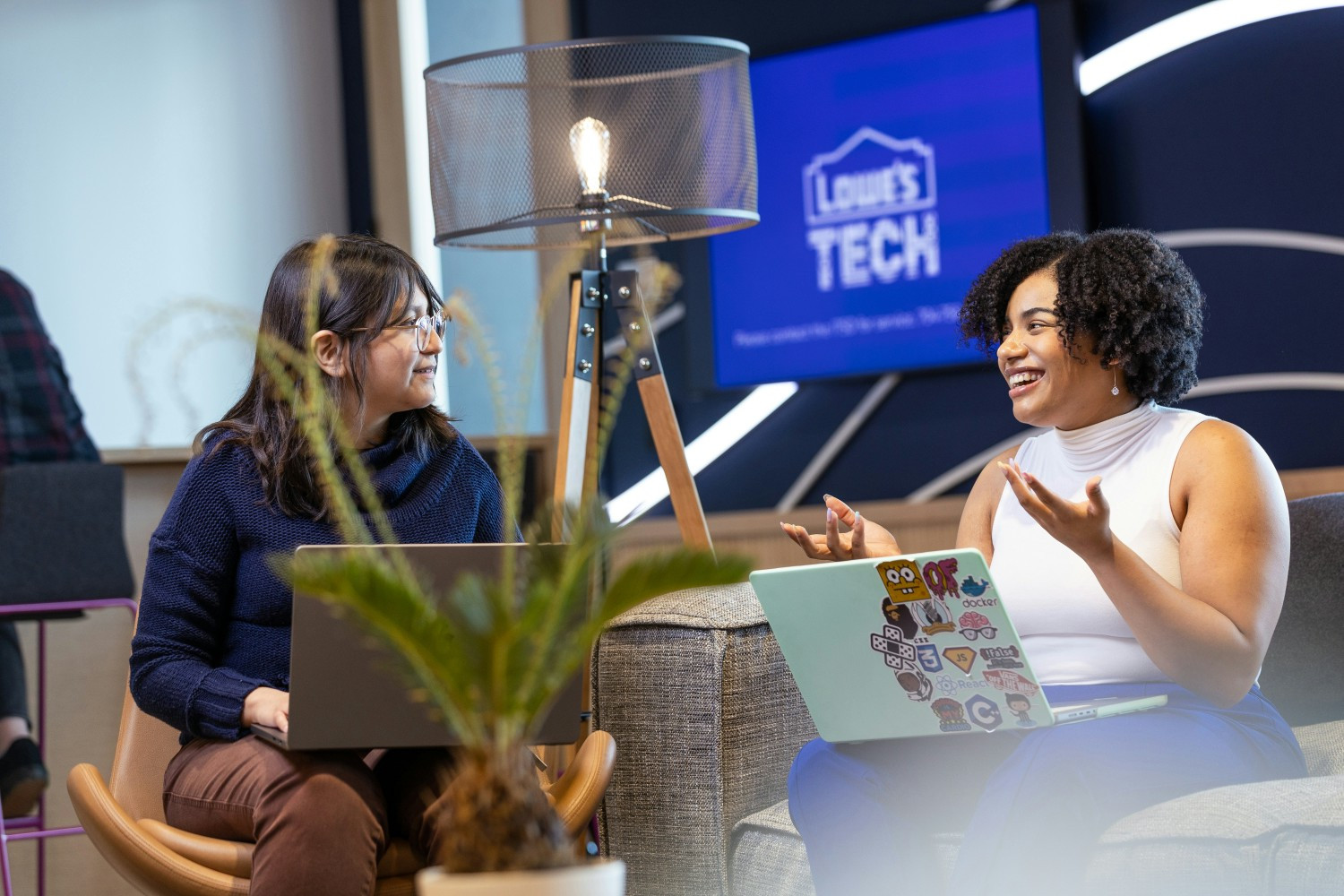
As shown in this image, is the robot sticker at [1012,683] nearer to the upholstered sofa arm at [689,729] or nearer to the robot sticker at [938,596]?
the robot sticker at [938,596]

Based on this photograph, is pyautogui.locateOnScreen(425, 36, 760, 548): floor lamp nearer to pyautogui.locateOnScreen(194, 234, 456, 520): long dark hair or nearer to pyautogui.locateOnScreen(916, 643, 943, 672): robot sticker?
pyautogui.locateOnScreen(194, 234, 456, 520): long dark hair

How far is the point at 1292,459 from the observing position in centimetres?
307

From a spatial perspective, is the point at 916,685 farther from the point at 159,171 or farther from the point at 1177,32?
the point at 159,171

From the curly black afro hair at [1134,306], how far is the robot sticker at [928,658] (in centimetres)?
50

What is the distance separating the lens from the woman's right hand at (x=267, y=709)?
1632 millimetres

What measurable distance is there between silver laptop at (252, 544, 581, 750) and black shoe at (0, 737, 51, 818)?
62.7 inches

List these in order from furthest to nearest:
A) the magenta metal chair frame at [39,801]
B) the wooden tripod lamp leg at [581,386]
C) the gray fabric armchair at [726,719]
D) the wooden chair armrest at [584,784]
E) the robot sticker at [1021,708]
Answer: the magenta metal chair frame at [39,801] → the wooden tripod lamp leg at [581,386] → the gray fabric armchair at [726,719] → the wooden chair armrest at [584,784] → the robot sticker at [1021,708]

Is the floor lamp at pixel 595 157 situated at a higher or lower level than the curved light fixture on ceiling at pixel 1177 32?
lower

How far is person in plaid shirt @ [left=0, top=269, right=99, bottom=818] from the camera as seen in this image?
2.89m

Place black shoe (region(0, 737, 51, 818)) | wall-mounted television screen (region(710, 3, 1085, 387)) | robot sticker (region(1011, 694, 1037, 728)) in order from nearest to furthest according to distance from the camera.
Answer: robot sticker (region(1011, 694, 1037, 728)) < black shoe (region(0, 737, 51, 818)) < wall-mounted television screen (region(710, 3, 1085, 387))

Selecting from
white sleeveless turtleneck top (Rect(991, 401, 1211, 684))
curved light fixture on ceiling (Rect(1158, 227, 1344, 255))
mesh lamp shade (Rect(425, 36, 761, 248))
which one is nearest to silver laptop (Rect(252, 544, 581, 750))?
white sleeveless turtleneck top (Rect(991, 401, 1211, 684))

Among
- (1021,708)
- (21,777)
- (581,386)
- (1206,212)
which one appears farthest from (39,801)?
(1206,212)

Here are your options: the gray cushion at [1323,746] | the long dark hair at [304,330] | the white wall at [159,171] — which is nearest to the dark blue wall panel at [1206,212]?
the gray cushion at [1323,746]

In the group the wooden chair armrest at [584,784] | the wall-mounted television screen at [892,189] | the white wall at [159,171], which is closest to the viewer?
the wooden chair armrest at [584,784]
